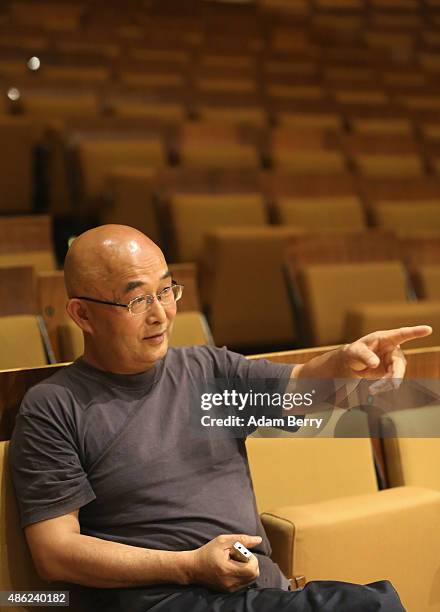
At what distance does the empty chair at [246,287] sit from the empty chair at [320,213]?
100 millimetres

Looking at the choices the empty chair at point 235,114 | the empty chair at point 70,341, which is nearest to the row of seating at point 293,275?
the empty chair at point 70,341

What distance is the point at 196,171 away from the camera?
754 mm

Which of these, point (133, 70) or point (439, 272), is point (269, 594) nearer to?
point (439, 272)

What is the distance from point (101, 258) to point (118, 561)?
0.30 ft

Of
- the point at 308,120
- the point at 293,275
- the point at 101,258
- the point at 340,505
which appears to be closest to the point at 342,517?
the point at 340,505

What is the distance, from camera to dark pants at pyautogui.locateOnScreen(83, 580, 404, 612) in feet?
0.80

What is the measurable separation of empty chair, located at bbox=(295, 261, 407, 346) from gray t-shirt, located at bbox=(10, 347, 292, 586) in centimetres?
29

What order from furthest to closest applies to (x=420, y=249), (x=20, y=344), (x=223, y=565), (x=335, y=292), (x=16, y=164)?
1. (x=16, y=164)
2. (x=420, y=249)
3. (x=335, y=292)
4. (x=20, y=344)
5. (x=223, y=565)

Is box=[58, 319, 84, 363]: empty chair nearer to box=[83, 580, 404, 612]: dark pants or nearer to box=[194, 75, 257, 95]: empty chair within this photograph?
box=[83, 580, 404, 612]: dark pants

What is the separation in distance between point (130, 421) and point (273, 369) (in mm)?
54

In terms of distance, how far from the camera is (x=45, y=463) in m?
0.26

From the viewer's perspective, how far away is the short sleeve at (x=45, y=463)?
0.25m

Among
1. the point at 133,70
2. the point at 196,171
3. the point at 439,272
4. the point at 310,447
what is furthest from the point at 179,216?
the point at 133,70

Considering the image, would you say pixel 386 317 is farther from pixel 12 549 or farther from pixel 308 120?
pixel 308 120
